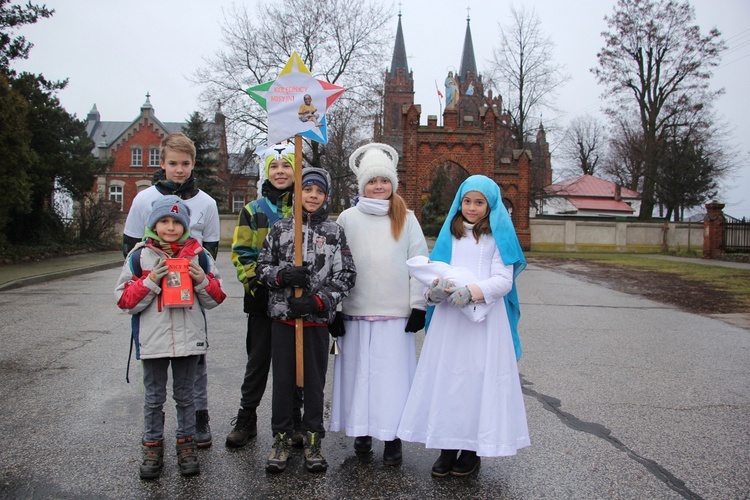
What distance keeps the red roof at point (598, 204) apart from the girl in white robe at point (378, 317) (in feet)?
219

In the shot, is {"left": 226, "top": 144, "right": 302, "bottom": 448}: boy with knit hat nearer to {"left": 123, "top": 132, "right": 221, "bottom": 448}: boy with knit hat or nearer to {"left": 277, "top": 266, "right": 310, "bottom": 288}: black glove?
{"left": 123, "top": 132, "right": 221, "bottom": 448}: boy with knit hat

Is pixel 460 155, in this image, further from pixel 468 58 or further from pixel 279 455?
pixel 468 58

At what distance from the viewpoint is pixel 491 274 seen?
3.71 metres

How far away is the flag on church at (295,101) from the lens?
13.1 feet

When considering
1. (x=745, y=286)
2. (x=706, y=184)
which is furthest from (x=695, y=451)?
(x=706, y=184)

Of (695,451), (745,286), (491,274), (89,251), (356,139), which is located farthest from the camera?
(356,139)

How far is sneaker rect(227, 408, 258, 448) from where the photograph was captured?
3.95 meters

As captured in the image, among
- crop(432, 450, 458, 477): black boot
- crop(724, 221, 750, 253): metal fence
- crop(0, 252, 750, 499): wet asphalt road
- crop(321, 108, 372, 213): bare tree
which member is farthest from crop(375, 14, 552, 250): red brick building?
crop(432, 450, 458, 477): black boot

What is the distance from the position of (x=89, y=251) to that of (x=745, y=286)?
22.2 meters

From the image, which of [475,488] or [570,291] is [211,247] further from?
[570,291]

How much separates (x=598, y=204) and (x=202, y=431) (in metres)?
68.9

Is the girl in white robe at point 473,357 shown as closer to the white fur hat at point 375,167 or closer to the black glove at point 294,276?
the white fur hat at point 375,167

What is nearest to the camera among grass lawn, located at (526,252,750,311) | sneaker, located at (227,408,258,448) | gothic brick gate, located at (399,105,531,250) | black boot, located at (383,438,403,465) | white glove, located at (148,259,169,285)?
white glove, located at (148,259,169,285)

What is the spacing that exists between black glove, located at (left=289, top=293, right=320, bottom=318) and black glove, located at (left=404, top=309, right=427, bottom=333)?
64cm
